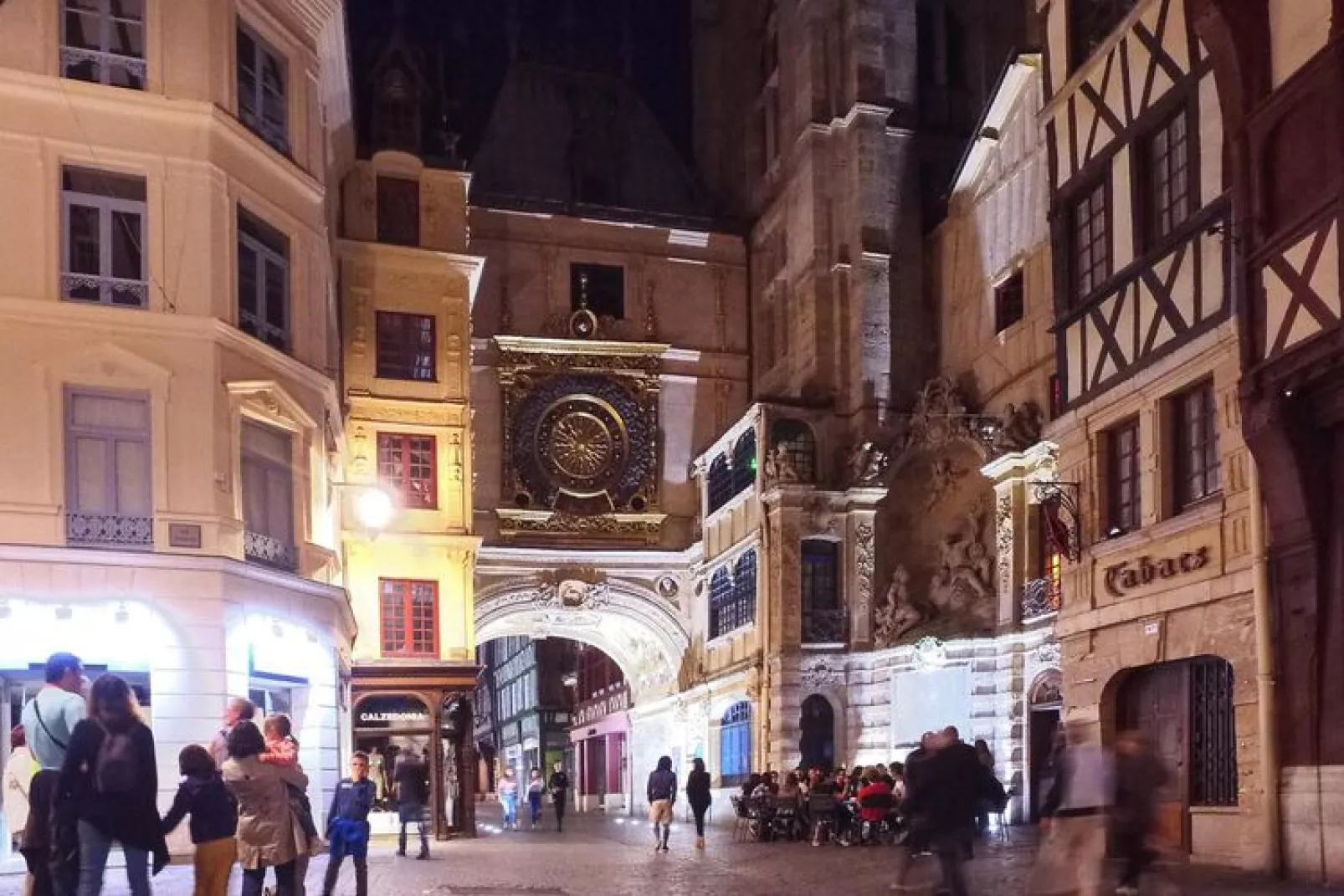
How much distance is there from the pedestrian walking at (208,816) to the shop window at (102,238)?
35.5 ft

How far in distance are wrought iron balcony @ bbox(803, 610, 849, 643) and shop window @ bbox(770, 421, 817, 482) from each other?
9.66 ft

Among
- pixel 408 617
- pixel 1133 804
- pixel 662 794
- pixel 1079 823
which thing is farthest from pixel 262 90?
pixel 1133 804

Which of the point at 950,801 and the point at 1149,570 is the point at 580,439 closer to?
the point at 1149,570

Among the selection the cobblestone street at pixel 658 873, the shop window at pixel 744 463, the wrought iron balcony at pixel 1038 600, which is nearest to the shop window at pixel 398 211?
the shop window at pixel 744 463

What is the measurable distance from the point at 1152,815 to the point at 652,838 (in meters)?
17.6

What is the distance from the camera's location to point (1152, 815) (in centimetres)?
976

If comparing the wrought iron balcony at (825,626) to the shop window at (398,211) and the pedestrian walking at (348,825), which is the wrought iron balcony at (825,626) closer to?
the shop window at (398,211)

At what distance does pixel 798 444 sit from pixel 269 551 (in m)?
16.1

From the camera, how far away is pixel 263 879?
30.7ft

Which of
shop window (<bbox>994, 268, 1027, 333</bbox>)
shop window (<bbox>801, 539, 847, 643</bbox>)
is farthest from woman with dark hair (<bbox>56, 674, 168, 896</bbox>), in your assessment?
shop window (<bbox>801, 539, 847, 643</bbox>)

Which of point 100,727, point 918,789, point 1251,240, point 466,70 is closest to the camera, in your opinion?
point 100,727

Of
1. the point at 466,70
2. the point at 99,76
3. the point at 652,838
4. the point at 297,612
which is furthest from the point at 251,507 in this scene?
the point at 466,70

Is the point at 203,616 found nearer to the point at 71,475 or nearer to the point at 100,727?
the point at 71,475

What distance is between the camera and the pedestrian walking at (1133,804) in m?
9.65
